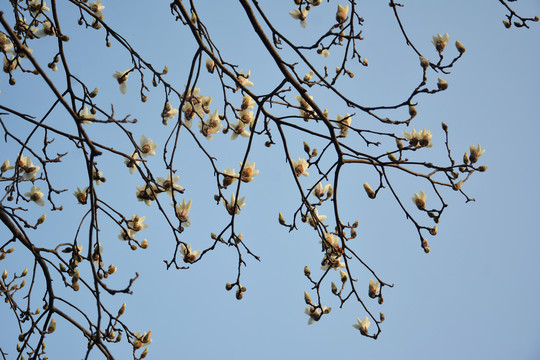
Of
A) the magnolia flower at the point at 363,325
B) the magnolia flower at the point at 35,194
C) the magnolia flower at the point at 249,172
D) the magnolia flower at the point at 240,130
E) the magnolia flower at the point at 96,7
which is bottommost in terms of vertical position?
the magnolia flower at the point at 363,325

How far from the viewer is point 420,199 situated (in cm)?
196

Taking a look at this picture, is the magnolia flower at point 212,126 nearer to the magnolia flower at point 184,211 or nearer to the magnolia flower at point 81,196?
the magnolia flower at point 184,211

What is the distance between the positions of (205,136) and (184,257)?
1.84ft

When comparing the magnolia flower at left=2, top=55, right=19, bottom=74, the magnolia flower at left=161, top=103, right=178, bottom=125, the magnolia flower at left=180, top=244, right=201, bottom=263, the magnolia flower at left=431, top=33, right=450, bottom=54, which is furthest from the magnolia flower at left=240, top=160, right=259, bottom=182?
the magnolia flower at left=2, top=55, right=19, bottom=74

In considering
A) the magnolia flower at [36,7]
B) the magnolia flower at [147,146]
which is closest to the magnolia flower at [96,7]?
the magnolia flower at [36,7]

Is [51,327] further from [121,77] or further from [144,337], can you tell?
[121,77]

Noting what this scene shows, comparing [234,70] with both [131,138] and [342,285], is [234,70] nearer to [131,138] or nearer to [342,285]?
[131,138]

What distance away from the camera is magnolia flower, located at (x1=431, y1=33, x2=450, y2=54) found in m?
2.03

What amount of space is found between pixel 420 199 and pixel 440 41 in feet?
2.32

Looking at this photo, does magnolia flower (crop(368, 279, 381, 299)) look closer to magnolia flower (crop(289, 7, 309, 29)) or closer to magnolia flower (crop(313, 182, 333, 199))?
magnolia flower (crop(313, 182, 333, 199))

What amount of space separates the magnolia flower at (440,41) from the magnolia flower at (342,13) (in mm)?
403

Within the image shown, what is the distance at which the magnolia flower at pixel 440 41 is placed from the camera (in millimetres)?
2031

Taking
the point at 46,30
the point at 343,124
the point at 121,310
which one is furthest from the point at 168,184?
the point at 46,30

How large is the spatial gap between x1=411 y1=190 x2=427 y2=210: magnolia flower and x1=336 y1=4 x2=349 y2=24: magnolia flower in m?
0.84
